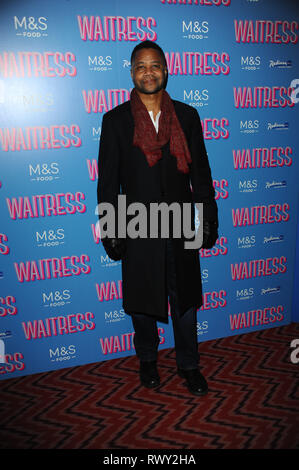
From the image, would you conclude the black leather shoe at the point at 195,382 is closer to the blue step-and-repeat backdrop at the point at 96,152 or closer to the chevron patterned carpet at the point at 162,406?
the chevron patterned carpet at the point at 162,406

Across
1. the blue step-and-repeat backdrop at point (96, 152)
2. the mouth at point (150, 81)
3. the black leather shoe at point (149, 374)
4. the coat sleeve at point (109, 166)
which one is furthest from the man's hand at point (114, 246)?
the mouth at point (150, 81)

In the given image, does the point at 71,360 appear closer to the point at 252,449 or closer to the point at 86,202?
the point at 86,202

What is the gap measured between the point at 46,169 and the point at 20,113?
0.38 meters

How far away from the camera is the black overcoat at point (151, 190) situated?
7.27 feet

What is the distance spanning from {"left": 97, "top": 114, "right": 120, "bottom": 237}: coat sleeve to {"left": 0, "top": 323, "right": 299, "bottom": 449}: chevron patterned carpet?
1237 millimetres

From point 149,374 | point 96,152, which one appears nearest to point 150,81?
point 96,152

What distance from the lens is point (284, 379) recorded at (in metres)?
2.54

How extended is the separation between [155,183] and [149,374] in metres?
1.27

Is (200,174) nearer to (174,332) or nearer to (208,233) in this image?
(208,233)

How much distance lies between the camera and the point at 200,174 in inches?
92.3

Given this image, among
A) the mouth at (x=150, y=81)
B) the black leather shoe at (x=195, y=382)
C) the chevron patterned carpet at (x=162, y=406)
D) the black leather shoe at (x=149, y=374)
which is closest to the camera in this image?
the chevron patterned carpet at (x=162, y=406)

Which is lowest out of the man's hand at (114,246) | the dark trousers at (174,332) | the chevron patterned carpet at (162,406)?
the chevron patterned carpet at (162,406)

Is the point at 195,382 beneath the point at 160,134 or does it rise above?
beneath
